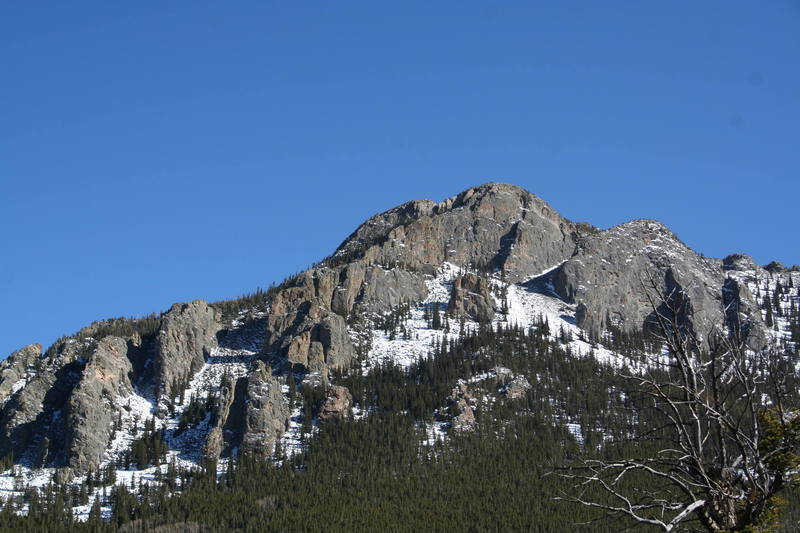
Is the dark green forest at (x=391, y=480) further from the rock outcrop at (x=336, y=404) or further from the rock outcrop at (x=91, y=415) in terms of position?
the rock outcrop at (x=91, y=415)

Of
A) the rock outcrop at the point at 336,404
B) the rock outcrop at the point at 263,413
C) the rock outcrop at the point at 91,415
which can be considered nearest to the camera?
the rock outcrop at the point at 263,413

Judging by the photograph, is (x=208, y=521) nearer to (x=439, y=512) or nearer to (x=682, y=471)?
(x=439, y=512)

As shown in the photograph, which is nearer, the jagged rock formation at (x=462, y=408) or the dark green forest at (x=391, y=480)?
the dark green forest at (x=391, y=480)

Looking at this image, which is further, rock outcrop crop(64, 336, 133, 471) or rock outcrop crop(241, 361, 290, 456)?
rock outcrop crop(64, 336, 133, 471)

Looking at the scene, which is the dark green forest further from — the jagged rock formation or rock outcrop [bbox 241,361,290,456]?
rock outcrop [bbox 241,361,290,456]

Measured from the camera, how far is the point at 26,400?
19338 cm

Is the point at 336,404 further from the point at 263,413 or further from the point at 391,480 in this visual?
the point at 391,480

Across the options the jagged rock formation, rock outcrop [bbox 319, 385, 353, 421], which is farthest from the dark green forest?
rock outcrop [bbox 319, 385, 353, 421]

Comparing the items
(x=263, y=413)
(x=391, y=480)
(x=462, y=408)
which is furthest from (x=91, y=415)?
(x=462, y=408)

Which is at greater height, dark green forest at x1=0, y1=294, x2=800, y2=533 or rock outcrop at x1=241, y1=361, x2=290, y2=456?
rock outcrop at x1=241, y1=361, x2=290, y2=456

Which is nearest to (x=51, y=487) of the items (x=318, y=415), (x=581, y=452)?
(x=318, y=415)

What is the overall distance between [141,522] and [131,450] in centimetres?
4082

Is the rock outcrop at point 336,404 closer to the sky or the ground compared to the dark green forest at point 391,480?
closer to the sky

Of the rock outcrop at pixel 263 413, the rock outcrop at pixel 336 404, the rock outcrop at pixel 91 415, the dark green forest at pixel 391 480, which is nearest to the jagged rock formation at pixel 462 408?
the dark green forest at pixel 391 480
